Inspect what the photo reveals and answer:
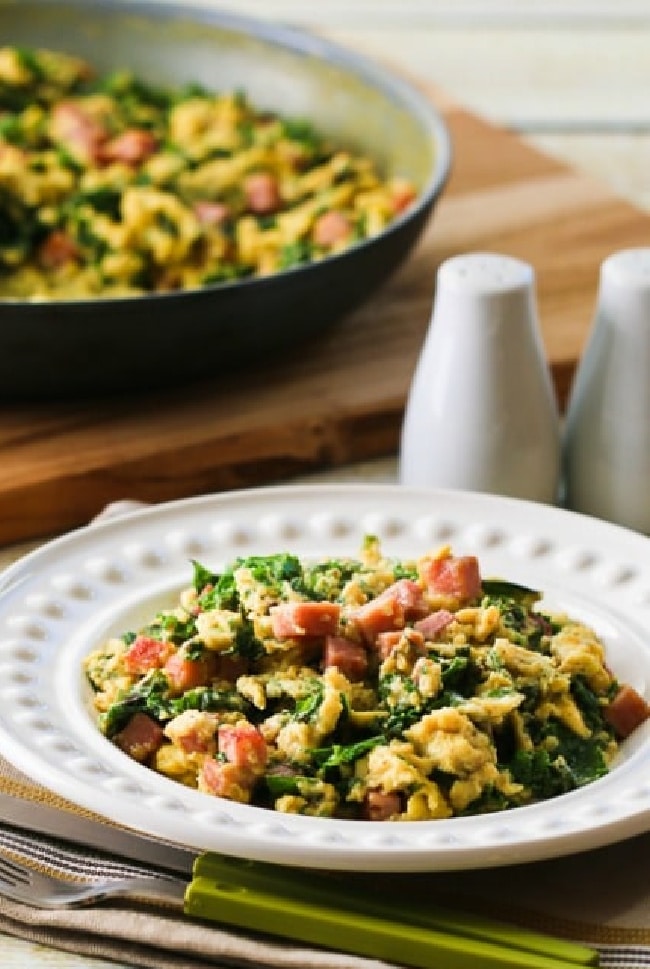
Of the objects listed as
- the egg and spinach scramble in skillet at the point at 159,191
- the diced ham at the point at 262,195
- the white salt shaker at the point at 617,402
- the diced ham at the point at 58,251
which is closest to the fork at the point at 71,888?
the white salt shaker at the point at 617,402

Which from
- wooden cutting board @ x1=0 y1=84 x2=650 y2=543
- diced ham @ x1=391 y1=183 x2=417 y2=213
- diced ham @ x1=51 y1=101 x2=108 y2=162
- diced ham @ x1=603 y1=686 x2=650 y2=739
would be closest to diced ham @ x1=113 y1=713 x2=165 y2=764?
diced ham @ x1=603 y1=686 x2=650 y2=739

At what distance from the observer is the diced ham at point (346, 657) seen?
2281mm

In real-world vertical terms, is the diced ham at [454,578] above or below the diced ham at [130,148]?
above

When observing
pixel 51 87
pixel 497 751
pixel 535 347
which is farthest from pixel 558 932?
pixel 51 87

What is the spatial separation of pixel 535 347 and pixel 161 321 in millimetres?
672

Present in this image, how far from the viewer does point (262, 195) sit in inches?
157

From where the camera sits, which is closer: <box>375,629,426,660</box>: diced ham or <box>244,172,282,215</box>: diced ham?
<box>375,629,426,660</box>: diced ham

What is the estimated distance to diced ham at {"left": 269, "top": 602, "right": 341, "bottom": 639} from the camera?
7.51 feet

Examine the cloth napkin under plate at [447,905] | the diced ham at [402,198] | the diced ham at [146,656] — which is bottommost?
the diced ham at [402,198]

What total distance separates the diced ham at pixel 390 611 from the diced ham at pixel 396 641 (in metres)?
0.02

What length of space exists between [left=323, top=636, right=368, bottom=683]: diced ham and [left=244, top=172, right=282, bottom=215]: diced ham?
1.86 m

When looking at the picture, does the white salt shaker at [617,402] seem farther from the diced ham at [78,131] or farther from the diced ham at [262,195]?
the diced ham at [78,131]

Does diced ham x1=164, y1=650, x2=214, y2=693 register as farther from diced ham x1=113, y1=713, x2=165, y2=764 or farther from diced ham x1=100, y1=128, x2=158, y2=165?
diced ham x1=100, y1=128, x2=158, y2=165

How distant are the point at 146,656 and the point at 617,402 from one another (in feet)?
3.32
